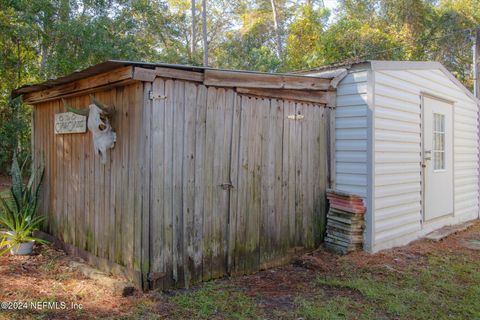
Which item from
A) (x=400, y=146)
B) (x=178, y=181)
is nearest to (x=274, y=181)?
(x=178, y=181)

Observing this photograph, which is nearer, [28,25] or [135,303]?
[135,303]

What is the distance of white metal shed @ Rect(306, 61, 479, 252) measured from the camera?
514 centimetres

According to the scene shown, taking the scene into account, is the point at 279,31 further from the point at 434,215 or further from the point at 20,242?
the point at 20,242

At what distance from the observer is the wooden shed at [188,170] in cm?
377

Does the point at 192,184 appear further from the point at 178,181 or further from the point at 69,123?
the point at 69,123

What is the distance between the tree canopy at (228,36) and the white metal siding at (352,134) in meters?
8.61

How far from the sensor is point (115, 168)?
13.6 feet

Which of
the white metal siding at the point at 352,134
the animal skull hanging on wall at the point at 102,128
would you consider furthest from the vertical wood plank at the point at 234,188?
the white metal siding at the point at 352,134

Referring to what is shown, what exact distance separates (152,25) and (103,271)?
13.6 metres

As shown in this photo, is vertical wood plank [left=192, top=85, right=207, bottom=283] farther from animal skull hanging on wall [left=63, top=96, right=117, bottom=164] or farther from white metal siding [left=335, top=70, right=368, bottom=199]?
white metal siding [left=335, top=70, right=368, bottom=199]

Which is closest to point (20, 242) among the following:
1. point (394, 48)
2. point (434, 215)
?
point (434, 215)

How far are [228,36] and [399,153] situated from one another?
20338 millimetres

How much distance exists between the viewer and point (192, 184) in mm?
4023

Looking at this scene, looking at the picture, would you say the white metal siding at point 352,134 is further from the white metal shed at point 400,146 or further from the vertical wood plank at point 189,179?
the vertical wood plank at point 189,179
